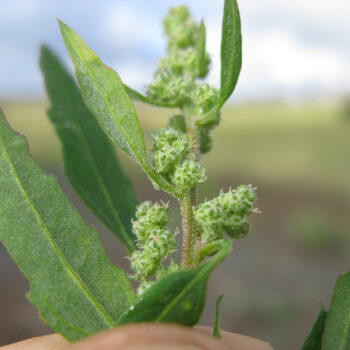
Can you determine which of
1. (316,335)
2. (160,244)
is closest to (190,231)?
(160,244)

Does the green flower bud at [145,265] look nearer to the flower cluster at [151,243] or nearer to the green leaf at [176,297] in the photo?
the flower cluster at [151,243]

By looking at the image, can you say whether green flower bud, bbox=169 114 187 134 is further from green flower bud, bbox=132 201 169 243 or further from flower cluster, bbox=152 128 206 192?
green flower bud, bbox=132 201 169 243

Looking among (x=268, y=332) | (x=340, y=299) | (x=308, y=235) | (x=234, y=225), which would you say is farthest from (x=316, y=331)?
(x=308, y=235)

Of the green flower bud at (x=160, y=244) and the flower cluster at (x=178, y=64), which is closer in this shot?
the green flower bud at (x=160, y=244)

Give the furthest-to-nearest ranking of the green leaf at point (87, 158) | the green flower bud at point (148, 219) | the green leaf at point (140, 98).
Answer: the green leaf at point (87, 158) < the green leaf at point (140, 98) < the green flower bud at point (148, 219)

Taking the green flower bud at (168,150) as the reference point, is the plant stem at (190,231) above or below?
below

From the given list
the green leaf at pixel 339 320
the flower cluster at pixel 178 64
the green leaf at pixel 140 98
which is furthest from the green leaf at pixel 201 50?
the green leaf at pixel 339 320

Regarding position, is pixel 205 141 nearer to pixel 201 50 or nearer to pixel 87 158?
pixel 201 50

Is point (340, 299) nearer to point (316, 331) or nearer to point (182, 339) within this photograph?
point (316, 331)
